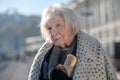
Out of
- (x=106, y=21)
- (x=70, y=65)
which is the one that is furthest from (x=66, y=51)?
(x=106, y=21)

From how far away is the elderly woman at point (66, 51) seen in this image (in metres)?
3.26

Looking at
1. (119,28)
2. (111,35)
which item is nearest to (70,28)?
(119,28)

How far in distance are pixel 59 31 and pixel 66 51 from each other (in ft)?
0.51

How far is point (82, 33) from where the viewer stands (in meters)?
3.41

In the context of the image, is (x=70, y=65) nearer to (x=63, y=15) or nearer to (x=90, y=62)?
(x=90, y=62)

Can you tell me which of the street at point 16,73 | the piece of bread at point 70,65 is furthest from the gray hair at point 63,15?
the street at point 16,73

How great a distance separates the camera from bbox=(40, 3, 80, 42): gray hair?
11.0ft

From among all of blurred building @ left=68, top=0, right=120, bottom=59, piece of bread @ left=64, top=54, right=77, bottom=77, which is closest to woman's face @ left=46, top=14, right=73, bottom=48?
piece of bread @ left=64, top=54, right=77, bottom=77

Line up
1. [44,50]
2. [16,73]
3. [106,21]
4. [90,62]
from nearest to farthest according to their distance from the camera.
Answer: [90,62]
[44,50]
[16,73]
[106,21]

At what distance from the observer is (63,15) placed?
3.37m

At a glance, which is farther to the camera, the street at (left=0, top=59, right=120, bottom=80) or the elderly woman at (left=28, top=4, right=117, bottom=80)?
the street at (left=0, top=59, right=120, bottom=80)

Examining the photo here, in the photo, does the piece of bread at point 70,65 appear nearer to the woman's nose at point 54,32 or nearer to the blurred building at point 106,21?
the woman's nose at point 54,32

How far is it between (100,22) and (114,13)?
7.46 meters

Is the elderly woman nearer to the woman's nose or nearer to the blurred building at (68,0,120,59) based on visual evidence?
the woman's nose
